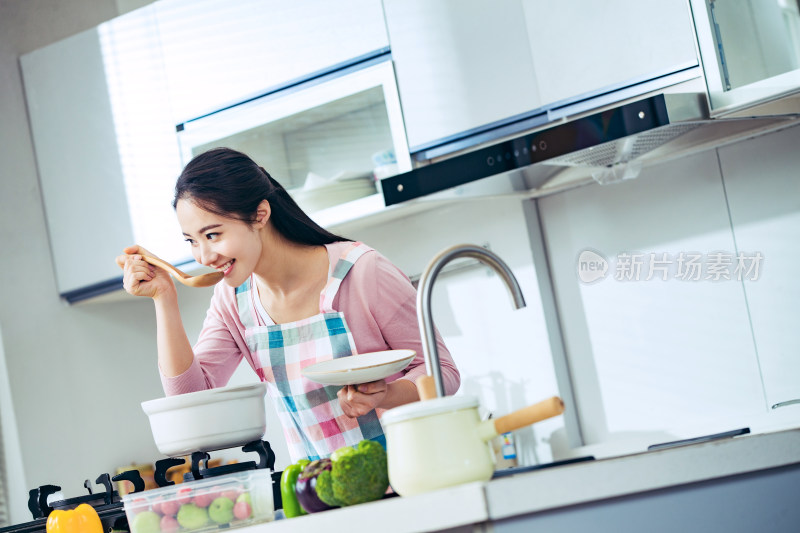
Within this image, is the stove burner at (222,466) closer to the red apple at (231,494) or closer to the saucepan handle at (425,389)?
the red apple at (231,494)

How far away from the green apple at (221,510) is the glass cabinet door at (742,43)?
1320 millimetres


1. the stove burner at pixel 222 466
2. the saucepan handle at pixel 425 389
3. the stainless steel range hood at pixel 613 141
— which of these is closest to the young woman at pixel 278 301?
the stove burner at pixel 222 466

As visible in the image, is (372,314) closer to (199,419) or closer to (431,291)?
(199,419)

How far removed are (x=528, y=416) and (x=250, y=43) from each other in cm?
196

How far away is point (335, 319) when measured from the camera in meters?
1.62

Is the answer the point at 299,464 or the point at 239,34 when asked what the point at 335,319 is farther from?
the point at 239,34

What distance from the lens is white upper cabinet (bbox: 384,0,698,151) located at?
2084mm

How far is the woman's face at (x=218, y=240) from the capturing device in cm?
155

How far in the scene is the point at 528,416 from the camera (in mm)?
Result: 976

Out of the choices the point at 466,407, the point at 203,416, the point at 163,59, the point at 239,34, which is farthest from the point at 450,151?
the point at 466,407

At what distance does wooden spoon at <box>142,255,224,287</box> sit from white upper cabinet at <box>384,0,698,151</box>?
3.20ft

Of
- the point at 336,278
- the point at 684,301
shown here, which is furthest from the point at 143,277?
the point at 684,301

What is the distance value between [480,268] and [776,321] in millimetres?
806

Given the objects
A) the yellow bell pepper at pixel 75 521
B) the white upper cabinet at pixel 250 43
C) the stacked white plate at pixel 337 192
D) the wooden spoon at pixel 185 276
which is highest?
the white upper cabinet at pixel 250 43
